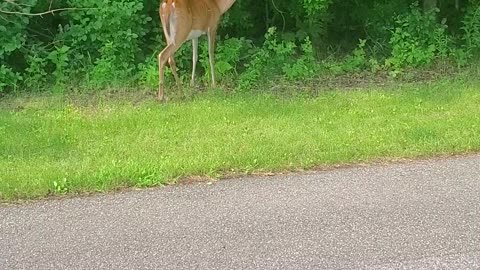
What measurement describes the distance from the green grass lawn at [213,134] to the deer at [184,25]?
2.56ft

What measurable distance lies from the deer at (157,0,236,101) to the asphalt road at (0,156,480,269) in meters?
4.11

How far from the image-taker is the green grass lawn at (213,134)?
252 inches

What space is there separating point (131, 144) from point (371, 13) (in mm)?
7461

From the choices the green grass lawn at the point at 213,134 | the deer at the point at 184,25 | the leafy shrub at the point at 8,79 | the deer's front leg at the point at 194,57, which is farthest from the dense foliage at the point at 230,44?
the green grass lawn at the point at 213,134

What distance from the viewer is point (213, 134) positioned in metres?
7.73

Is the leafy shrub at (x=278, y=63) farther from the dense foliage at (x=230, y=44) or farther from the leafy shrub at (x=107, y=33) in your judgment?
the leafy shrub at (x=107, y=33)

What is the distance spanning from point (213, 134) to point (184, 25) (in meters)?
2.95

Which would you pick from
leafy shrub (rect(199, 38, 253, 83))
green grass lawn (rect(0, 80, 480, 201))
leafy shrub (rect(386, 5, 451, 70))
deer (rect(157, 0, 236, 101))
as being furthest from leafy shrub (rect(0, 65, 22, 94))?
leafy shrub (rect(386, 5, 451, 70))

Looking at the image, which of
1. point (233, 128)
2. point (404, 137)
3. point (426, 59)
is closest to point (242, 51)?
point (426, 59)

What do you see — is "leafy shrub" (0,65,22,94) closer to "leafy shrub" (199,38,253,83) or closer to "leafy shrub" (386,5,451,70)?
"leafy shrub" (199,38,253,83)

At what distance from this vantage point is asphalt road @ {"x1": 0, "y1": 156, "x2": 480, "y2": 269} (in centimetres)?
470

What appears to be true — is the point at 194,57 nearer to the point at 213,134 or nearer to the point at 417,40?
the point at 213,134

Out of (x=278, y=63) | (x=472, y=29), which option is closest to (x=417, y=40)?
(x=472, y=29)

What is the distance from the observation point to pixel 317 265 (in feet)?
15.1
